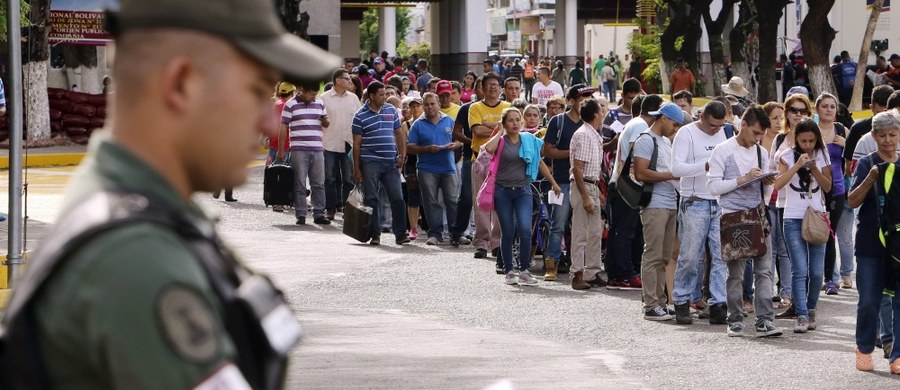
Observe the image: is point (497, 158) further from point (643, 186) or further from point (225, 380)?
point (225, 380)

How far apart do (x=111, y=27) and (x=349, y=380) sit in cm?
693

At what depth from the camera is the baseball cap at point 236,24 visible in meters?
1.88

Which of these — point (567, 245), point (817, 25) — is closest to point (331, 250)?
point (567, 245)

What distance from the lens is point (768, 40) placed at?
120 feet

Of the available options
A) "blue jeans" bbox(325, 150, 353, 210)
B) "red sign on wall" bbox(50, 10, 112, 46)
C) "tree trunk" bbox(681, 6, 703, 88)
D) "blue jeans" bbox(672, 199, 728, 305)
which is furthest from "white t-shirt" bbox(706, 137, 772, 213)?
"tree trunk" bbox(681, 6, 703, 88)

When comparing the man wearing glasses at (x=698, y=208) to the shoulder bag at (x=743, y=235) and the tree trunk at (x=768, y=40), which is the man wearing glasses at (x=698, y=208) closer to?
the shoulder bag at (x=743, y=235)

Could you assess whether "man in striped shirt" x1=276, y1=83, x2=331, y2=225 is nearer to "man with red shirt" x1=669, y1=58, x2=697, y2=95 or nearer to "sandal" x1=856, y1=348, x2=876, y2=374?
"sandal" x1=856, y1=348, x2=876, y2=374

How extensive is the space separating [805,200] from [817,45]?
25.2 metres

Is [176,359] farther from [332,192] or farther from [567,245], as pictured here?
[332,192]

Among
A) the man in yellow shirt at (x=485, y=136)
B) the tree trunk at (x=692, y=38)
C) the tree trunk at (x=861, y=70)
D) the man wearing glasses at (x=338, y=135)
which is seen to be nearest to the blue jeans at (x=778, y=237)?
the man in yellow shirt at (x=485, y=136)

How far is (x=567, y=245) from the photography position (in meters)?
14.7

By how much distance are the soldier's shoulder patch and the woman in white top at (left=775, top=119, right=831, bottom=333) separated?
31.4ft

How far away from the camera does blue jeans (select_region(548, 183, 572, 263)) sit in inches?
556

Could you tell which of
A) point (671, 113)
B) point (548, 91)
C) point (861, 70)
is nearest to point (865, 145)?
point (671, 113)
